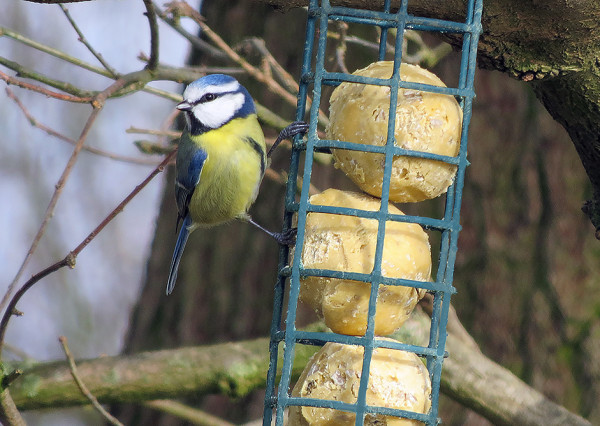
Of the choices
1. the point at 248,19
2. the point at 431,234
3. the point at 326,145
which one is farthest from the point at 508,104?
the point at 326,145

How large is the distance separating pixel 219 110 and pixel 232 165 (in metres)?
0.20

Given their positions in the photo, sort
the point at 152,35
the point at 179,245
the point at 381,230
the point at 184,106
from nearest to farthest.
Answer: the point at 381,230 → the point at 152,35 → the point at 184,106 → the point at 179,245

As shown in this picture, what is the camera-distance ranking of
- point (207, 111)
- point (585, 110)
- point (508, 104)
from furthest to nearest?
point (508, 104) → point (207, 111) → point (585, 110)

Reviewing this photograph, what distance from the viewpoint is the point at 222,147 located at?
270 cm

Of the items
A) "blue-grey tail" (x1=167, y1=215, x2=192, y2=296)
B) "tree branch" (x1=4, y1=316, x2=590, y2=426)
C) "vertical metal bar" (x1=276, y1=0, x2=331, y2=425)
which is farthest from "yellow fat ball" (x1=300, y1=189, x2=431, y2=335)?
"blue-grey tail" (x1=167, y1=215, x2=192, y2=296)

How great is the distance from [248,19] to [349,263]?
277 cm

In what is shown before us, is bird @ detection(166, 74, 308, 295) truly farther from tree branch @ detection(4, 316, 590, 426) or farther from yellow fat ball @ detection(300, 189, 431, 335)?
yellow fat ball @ detection(300, 189, 431, 335)

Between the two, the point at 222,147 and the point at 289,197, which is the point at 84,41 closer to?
the point at 222,147

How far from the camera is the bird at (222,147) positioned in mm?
2623

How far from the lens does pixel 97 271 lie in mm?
8242

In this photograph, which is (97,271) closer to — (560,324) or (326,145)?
(560,324)

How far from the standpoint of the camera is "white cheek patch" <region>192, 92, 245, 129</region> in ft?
8.64

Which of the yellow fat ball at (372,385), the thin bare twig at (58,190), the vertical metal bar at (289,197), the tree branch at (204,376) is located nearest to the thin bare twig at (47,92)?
the thin bare twig at (58,190)

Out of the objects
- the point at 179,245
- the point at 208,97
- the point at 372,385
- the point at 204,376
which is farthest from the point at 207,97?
the point at 372,385
